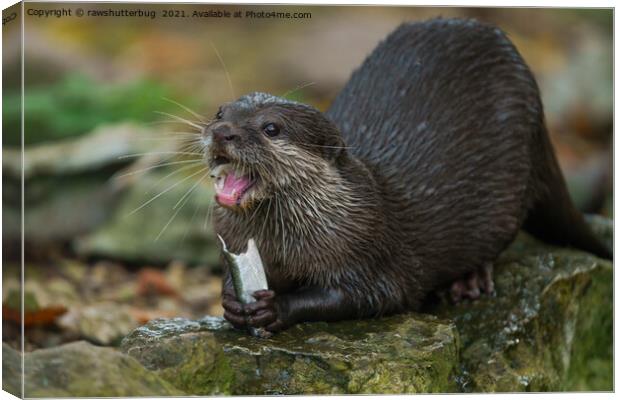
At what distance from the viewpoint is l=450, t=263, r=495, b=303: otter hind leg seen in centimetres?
487

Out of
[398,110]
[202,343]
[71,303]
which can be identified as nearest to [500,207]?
[398,110]

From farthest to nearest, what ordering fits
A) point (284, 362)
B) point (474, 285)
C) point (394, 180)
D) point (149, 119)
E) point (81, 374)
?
point (149, 119) < point (474, 285) < point (394, 180) < point (284, 362) < point (81, 374)

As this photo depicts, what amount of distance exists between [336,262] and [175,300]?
98.5 inches

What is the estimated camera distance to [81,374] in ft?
12.2

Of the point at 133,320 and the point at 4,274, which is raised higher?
the point at 4,274

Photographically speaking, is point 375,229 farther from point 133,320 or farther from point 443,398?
point 133,320

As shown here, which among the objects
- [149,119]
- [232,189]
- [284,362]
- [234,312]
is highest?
[149,119]

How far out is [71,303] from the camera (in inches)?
231

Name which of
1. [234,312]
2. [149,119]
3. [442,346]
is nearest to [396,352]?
[442,346]

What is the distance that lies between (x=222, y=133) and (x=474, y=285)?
4.92ft

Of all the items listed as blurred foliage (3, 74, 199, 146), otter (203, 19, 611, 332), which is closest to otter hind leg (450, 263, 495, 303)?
otter (203, 19, 611, 332)

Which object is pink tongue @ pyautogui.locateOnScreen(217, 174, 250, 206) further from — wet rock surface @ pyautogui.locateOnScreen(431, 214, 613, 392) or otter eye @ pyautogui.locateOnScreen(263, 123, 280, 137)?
wet rock surface @ pyautogui.locateOnScreen(431, 214, 613, 392)

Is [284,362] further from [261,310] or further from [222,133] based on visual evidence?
[222,133]

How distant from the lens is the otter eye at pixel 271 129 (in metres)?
4.00
